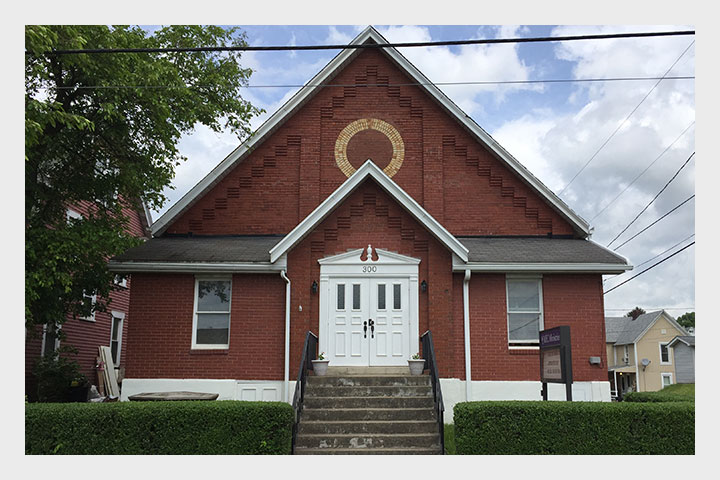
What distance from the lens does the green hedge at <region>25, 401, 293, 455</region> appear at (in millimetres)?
10375

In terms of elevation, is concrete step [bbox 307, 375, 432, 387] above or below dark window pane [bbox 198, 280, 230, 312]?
below

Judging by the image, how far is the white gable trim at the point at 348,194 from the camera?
1491 centimetres

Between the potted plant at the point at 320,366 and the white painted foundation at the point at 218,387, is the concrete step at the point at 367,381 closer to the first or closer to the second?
the potted plant at the point at 320,366

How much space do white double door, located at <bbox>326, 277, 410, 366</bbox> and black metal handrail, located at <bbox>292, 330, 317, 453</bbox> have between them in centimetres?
53

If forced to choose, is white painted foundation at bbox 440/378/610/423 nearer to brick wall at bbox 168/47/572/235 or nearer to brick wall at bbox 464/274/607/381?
brick wall at bbox 464/274/607/381

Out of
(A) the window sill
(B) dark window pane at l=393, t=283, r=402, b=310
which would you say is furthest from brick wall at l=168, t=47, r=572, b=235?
(A) the window sill

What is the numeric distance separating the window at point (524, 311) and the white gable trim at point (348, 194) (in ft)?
5.93

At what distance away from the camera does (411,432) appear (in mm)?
12023

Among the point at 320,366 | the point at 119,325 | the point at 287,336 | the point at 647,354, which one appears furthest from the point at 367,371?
the point at 647,354

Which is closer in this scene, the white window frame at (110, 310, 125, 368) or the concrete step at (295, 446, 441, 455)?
the concrete step at (295, 446, 441, 455)

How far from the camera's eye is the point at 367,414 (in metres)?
12.4

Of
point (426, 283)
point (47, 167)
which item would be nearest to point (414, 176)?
point (426, 283)

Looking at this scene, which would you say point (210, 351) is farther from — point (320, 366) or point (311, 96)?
point (311, 96)

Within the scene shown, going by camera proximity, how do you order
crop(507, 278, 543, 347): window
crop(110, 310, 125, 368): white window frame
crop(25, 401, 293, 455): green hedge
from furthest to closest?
crop(110, 310, 125, 368): white window frame → crop(507, 278, 543, 347): window → crop(25, 401, 293, 455): green hedge
